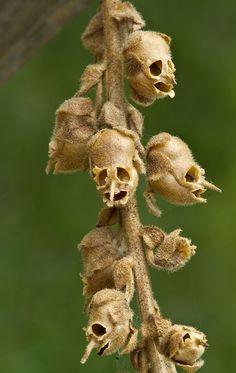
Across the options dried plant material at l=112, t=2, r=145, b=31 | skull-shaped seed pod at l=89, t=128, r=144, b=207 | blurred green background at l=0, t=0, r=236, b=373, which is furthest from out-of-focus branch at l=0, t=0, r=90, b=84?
blurred green background at l=0, t=0, r=236, b=373

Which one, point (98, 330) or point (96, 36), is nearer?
point (98, 330)

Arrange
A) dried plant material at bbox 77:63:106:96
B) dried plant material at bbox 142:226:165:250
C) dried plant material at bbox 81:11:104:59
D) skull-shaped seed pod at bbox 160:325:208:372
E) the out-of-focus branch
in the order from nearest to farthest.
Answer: skull-shaped seed pod at bbox 160:325:208:372
dried plant material at bbox 142:226:165:250
dried plant material at bbox 77:63:106:96
dried plant material at bbox 81:11:104:59
the out-of-focus branch

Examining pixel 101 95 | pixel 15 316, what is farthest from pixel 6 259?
pixel 101 95

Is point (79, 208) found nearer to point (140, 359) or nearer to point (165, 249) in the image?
point (165, 249)

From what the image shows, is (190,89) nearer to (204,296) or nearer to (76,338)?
(204,296)

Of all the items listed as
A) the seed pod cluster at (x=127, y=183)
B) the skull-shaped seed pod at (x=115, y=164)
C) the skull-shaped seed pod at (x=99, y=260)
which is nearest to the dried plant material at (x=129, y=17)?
the seed pod cluster at (x=127, y=183)

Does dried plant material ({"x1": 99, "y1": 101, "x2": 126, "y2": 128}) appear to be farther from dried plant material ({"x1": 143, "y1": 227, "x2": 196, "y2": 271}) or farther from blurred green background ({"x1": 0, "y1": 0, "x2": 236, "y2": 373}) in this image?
blurred green background ({"x1": 0, "y1": 0, "x2": 236, "y2": 373})

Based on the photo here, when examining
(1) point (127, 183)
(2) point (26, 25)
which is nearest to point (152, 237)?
(1) point (127, 183)
